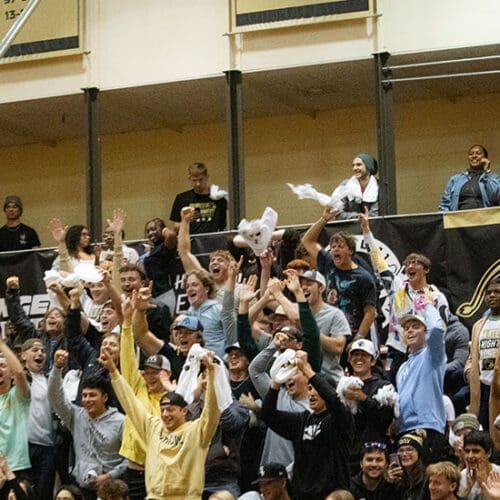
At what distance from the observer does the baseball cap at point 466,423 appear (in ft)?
32.8

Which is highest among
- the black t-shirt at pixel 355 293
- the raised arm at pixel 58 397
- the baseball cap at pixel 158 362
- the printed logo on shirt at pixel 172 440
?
the black t-shirt at pixel 355 293

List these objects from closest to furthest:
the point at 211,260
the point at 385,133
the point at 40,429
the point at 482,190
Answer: the point at 40,429
the point at 211,260
the point at 482,190
the point at 385,133

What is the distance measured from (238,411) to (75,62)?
22.9 ft

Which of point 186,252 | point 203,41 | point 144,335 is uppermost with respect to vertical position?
point 203,41

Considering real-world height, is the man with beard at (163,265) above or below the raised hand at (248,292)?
above

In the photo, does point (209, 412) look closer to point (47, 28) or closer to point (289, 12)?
point (289, 12)

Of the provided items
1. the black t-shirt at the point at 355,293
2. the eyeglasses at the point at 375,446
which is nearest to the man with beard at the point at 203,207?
the black t-shirt at the point at 355,293

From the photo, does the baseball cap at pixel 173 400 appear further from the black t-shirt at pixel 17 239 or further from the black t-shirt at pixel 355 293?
the black t-shirt at pixel 17 239

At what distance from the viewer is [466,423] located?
32.9ft

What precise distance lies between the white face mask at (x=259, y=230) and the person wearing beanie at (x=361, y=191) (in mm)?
1641

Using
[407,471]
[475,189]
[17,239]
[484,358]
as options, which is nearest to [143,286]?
[484,358]

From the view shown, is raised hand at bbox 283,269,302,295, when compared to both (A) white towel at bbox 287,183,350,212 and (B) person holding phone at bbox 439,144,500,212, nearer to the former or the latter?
(A) white towel at bbox 287,183,350,212

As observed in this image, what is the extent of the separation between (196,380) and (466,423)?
207 centimetres

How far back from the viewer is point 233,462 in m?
10.6
